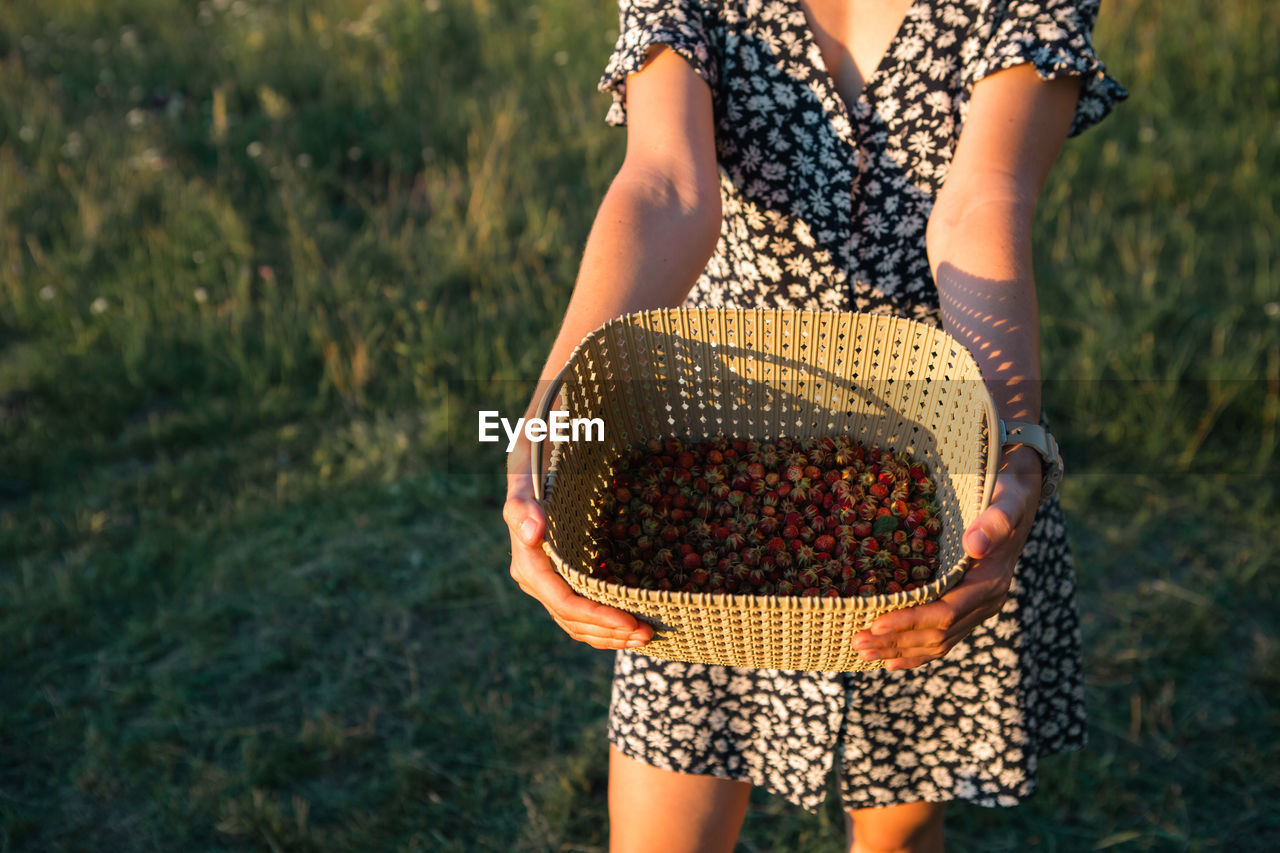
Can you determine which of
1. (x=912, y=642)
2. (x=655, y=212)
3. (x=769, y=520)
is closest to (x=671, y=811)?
(x=769, y=520)

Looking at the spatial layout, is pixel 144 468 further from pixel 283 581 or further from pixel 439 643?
pixel 439 643

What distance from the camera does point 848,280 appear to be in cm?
159

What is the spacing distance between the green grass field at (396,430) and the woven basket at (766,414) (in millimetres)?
1199

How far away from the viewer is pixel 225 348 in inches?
142

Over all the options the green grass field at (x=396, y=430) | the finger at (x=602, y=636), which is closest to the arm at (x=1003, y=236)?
the finger at (x=602, y=636)

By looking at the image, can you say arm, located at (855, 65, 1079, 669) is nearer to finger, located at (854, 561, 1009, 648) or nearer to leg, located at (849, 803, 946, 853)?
finger, located at (854, 561, 1009, 648)

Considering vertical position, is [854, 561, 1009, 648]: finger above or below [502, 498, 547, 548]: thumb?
below

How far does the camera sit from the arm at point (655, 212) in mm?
1410

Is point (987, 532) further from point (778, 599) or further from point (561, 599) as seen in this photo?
point (561, 599)

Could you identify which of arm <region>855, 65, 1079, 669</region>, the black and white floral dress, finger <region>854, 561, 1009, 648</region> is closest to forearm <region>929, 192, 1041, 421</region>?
arm <region>855, 65, 1079, 669</region>

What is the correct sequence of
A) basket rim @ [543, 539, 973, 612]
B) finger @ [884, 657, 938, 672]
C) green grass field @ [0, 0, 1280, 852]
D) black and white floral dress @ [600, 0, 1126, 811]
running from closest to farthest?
basket rim @ [543, 539, 973, 612], finger @ [884, 657, 938, 672], black and white floral dress @ [600, 0, 1126, 811], green grass field @ [0, 0, 1280, 852]

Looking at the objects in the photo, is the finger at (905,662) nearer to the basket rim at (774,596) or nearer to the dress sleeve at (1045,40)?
the basket rim at (774,596)

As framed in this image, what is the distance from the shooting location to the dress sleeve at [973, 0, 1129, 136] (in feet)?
4.65

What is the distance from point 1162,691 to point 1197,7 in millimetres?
3951
